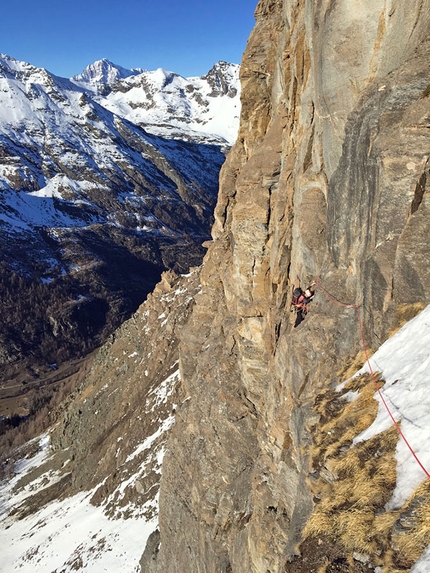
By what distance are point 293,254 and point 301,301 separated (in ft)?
11.2

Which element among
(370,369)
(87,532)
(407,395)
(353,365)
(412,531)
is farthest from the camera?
(87,532)

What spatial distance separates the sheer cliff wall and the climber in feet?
2.21

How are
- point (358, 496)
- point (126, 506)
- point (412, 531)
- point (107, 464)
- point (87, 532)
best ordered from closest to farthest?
point (412, 531) < point (358, 496) < point (126, 506) < point (87, 532) < point (107, 464)

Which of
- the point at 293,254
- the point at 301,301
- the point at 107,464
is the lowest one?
the point at 107,464

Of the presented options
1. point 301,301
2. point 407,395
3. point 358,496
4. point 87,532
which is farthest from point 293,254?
point 87,532

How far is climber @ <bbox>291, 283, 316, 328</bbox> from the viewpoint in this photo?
52.5 feet

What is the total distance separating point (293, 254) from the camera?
61.9ft

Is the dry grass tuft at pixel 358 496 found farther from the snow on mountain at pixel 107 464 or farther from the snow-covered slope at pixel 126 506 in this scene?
the snow on mountain at pixel 107 464

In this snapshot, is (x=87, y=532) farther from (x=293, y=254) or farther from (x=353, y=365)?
(x=353, y=365)

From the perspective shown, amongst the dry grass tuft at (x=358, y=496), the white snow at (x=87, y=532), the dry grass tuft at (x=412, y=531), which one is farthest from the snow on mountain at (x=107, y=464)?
the dry grass tuft at (x=412, y=531)

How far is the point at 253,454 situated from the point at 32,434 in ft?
297

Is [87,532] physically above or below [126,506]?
below

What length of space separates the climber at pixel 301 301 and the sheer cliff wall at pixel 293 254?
26.6 inches

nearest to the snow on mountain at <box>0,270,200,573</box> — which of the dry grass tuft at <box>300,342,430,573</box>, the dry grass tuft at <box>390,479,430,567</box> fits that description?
the dry grass tuft at <box>300,342,430,573</box>
